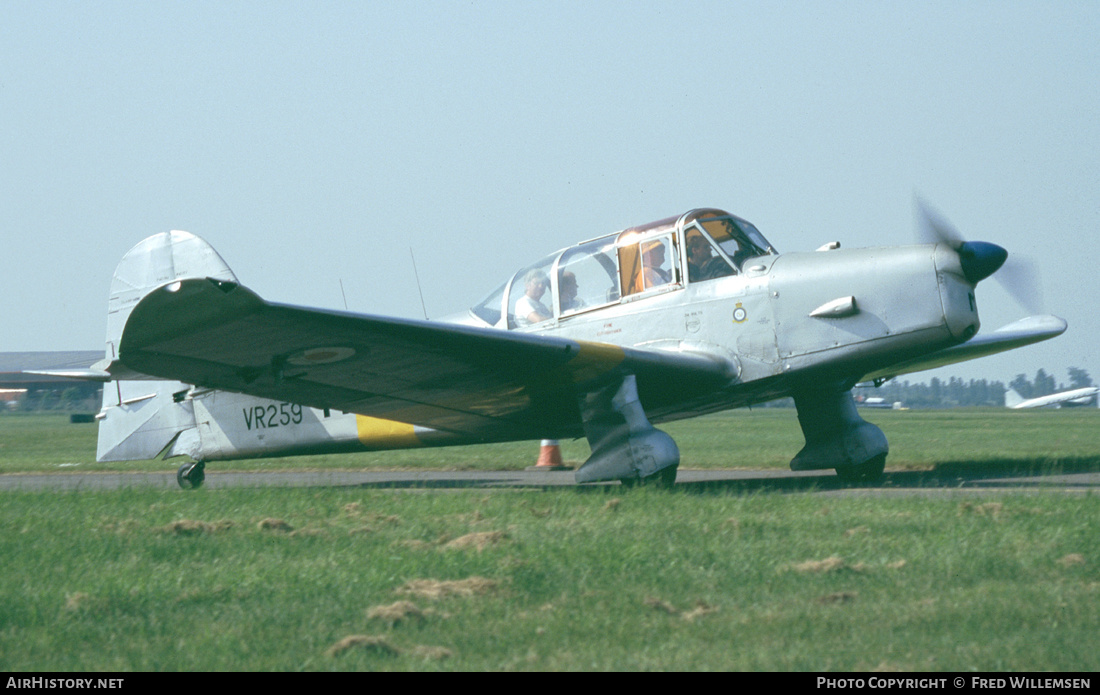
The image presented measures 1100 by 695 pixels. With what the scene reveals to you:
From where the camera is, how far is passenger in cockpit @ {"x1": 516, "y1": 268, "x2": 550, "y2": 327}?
1040cm

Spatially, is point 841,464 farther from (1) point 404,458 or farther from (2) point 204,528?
(1) point 404,458

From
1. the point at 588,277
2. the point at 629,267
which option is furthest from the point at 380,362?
the point at 629,267

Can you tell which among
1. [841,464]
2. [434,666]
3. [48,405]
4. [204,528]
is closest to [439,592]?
[434,666]

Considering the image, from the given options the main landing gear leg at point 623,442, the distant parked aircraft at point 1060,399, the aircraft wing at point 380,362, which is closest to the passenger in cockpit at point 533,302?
the aircraft wing at point 380,362

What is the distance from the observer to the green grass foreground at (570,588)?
135 inches

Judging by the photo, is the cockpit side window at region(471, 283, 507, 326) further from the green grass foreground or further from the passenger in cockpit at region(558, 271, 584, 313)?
the green grass foreground

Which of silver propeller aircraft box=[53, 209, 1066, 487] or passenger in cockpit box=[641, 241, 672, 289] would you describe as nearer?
silver propeller aircraft box=[53, 209, 1066, 487]

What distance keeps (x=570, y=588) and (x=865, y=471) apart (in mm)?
6489

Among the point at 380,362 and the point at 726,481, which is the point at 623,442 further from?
the point at 380,362

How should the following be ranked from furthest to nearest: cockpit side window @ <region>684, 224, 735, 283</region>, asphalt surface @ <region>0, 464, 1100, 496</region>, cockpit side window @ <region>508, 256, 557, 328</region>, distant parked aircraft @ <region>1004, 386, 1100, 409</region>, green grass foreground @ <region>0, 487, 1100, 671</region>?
distant parked aircraft @ <region>1004, 386, 1100, 409</region>
cockpit side window @ <region>508, 256, 557, 328</region>
cockpit side window @ <region>684, 224, 735, 283</region>
asphalt surface @ <region>0, 464, 1100, 496</region>
green grass foreground @ <region>0, 487, 1100, 671</region>

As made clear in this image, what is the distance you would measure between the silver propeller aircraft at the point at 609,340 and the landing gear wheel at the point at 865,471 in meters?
0.02

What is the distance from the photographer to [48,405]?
93.3 meters

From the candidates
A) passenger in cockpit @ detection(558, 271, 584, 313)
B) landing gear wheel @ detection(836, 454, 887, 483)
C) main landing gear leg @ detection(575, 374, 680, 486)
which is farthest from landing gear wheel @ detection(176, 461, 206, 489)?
landing gear wheel @ detection(836, 454, 887, 483)

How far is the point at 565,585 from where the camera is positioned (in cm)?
453
